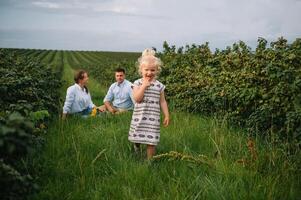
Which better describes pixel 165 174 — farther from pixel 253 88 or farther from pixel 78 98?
pixel 78 98

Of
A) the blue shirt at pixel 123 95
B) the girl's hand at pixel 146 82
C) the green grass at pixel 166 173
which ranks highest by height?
the girl's hand at pixel 146 82

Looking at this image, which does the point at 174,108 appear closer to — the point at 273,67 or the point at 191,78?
the point at 191,78

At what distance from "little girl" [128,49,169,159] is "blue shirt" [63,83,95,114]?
3.90 metres

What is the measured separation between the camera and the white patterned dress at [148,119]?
5227 mm

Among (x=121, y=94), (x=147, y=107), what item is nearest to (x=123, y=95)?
(x=121, y=94)

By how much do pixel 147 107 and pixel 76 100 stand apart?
424 cm

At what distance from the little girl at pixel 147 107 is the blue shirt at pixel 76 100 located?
3.90m

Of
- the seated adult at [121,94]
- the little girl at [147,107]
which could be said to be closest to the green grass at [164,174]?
the little girl at [147,107]

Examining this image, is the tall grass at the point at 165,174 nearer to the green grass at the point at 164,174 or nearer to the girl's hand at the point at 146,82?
the green grass at the point at 164,174

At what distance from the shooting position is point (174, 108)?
31.1ft

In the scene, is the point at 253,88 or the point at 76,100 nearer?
the point at 253,88

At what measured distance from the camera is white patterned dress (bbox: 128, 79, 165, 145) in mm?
5227

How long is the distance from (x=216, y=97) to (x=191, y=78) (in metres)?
2.15

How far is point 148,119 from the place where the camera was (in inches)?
208
